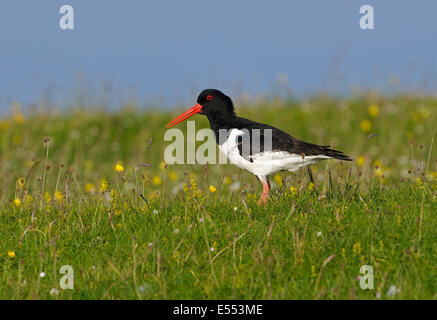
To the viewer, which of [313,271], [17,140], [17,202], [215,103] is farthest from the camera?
[17,140]

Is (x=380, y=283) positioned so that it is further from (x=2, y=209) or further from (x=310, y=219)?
(x=2, y=209)

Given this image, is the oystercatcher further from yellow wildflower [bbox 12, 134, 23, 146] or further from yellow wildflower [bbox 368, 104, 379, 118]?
yellow wildflower [bbox 12, 134, 23, 146]

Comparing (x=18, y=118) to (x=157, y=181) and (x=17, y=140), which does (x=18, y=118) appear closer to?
(x=17, y=140)

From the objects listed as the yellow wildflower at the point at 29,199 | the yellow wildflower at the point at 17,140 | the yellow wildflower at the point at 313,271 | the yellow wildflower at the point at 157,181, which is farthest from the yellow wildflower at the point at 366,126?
the yellow wildflower at the point at 313,271

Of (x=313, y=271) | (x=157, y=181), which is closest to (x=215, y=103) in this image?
(x=157, y=181)

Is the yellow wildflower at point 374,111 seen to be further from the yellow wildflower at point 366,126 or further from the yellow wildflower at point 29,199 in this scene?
the yellow wildflower at point 29,199

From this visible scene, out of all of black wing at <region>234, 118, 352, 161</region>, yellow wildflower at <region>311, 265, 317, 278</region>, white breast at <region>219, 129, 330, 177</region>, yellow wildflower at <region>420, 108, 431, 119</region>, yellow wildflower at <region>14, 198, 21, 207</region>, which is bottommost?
yellow wildflower at <region>311, 265, 317, 278</region>

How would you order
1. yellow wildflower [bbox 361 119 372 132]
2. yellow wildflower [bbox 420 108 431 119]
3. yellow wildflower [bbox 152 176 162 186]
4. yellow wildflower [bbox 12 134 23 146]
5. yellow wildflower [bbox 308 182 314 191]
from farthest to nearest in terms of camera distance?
1. yellow wildflower [bbox 420 108 431 119]
2. yellow wildflower [bbox 12 134 23 146]
3. yellow wildflower [bbox 361 119 372 132]
4. yellow wildflower [bbox 152 176 162 186]
5. yellow wildflower [bbox 308 182 314 191]

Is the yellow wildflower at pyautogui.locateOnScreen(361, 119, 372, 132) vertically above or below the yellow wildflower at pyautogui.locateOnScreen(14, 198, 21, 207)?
above

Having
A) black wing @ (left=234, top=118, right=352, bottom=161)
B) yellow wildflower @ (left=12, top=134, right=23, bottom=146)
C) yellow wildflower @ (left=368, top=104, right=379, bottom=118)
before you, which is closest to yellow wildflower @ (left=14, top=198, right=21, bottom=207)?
black wing @ (left=234, top=118, right=352, bottom=161)

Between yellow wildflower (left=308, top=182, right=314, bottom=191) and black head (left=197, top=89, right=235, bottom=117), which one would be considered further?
black head (left=197, top=89, right=235, bottom=117)

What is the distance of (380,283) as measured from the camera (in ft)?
17.2

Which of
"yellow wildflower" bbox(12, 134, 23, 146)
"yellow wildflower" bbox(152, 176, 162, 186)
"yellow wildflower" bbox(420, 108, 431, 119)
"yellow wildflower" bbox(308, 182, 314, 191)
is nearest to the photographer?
"yellow wildflower" bbox(308, 182, 314, 191)
